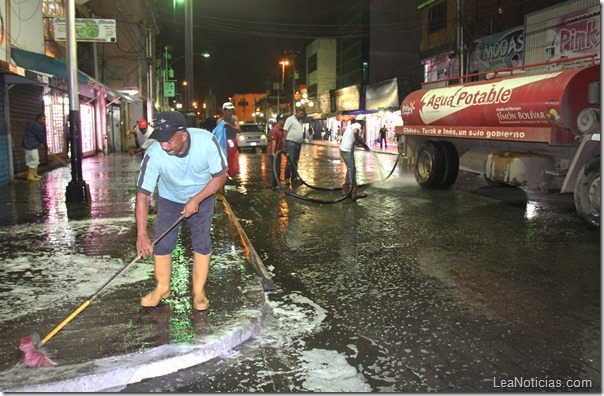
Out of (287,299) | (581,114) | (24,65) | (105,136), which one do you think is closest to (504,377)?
(287,299)

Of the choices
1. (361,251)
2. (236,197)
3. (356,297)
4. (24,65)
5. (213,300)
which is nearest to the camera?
(213,300)

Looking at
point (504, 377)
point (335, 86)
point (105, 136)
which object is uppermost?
point (335, 86)

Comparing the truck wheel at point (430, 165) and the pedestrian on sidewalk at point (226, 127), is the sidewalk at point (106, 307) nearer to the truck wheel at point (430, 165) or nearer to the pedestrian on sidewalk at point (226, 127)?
the pedestrian on sidewalk at point (226, 127)

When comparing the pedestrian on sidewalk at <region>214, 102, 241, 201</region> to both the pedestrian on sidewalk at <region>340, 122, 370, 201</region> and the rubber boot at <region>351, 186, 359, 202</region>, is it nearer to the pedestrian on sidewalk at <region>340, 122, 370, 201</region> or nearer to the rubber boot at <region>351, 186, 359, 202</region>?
the pedestrian on sidewalk at <region>340, 122, 370, 201</region>

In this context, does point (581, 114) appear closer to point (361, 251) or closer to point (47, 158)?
point (361, 251)

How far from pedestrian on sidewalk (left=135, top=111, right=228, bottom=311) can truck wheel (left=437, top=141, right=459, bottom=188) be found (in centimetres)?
944

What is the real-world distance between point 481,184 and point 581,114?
535cm

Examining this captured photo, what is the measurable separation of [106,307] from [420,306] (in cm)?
281

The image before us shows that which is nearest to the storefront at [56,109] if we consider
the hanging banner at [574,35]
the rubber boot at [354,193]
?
the rubber boot at [354,193]

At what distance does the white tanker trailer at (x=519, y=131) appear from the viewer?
8500mm

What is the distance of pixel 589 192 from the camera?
8.09 m

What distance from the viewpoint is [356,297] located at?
5074 mm

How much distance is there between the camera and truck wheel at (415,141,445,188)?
41.9ft

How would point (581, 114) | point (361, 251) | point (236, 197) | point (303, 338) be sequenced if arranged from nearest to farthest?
point (303, 338), point (361, 251), point (581, 114), point (236, 197)
